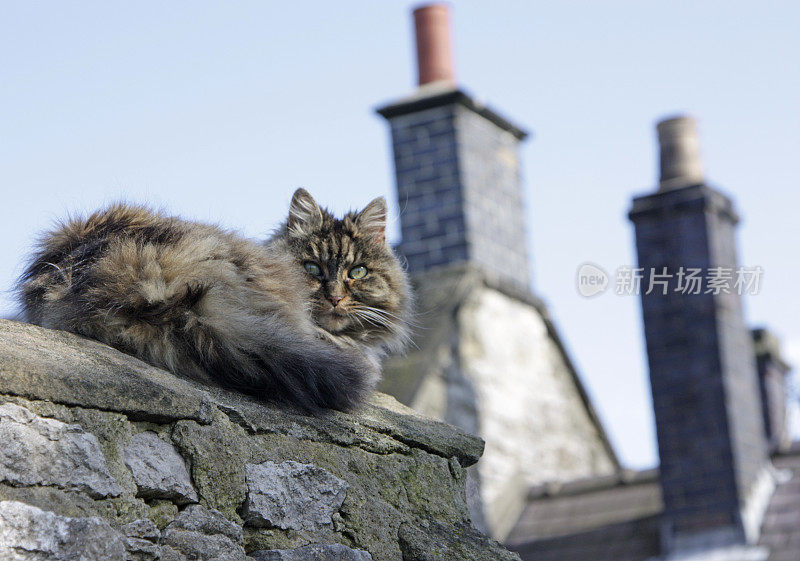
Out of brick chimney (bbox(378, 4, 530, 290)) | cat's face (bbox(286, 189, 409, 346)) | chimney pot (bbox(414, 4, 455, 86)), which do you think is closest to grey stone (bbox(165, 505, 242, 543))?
cat's face (bbox(286, 189, 409, 346))

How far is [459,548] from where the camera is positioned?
2555mm

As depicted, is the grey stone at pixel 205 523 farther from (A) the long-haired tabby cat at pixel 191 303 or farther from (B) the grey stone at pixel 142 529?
(A) the long-haired tabby cat at pixel 191 303

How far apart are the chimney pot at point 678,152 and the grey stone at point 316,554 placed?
8471mm

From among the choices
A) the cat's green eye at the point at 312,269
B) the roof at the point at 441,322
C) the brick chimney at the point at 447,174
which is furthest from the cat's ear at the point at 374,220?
Answer: the brick chimney at the point at 447,174

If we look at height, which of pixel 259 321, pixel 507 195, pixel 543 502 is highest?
pixel 507 195

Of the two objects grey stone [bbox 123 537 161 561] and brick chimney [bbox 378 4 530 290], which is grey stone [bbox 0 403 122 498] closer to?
grey stone [bbox 123 537 161 561]

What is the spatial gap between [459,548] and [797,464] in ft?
27.6

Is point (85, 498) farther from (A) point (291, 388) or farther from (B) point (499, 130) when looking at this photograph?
(B) point (499, 130)

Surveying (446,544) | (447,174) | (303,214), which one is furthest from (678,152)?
(446,544)

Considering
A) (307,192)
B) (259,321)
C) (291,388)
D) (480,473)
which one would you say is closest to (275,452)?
(291,388)

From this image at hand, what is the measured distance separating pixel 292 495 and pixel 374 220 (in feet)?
6.03

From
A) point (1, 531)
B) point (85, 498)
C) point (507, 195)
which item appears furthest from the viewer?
point (507, 195)

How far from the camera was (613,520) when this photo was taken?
9758 mm

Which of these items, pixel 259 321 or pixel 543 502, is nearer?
pixel 259 321
